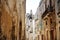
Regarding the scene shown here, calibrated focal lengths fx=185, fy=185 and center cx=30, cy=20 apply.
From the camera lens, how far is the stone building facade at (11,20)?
15.8 feet

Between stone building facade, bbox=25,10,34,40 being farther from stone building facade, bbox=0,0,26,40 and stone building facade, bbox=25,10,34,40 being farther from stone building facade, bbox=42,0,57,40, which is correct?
stone building facade, bbox=0,0,26,40

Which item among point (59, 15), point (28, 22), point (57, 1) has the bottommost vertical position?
point (28, 22)

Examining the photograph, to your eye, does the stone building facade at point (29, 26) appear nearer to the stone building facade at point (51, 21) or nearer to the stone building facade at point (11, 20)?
the stone building facade at point (51, 21)

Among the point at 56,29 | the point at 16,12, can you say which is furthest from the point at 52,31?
the point at 16,12

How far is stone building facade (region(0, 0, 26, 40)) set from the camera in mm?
4805

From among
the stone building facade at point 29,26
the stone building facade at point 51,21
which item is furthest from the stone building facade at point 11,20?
the stone building facade at point 29,26

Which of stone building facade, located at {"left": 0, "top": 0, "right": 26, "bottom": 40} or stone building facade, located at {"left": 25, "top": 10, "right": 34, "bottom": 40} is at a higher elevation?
stone building facade, located at {"left": 0, "top": 0, "right": 26, "bottom": 40}

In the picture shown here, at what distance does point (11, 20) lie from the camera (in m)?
5.09

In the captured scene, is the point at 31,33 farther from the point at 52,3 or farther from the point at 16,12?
the point at 16,12

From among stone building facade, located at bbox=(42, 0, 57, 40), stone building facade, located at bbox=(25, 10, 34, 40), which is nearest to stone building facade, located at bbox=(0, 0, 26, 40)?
stone building facade, located at bbox=(42, 0, 57, 40)

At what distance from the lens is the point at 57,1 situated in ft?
25.6

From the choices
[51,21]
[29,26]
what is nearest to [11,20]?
[51,21]

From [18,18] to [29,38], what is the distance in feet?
29.6

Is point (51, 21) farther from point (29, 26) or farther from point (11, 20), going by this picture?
point (29, 26)
